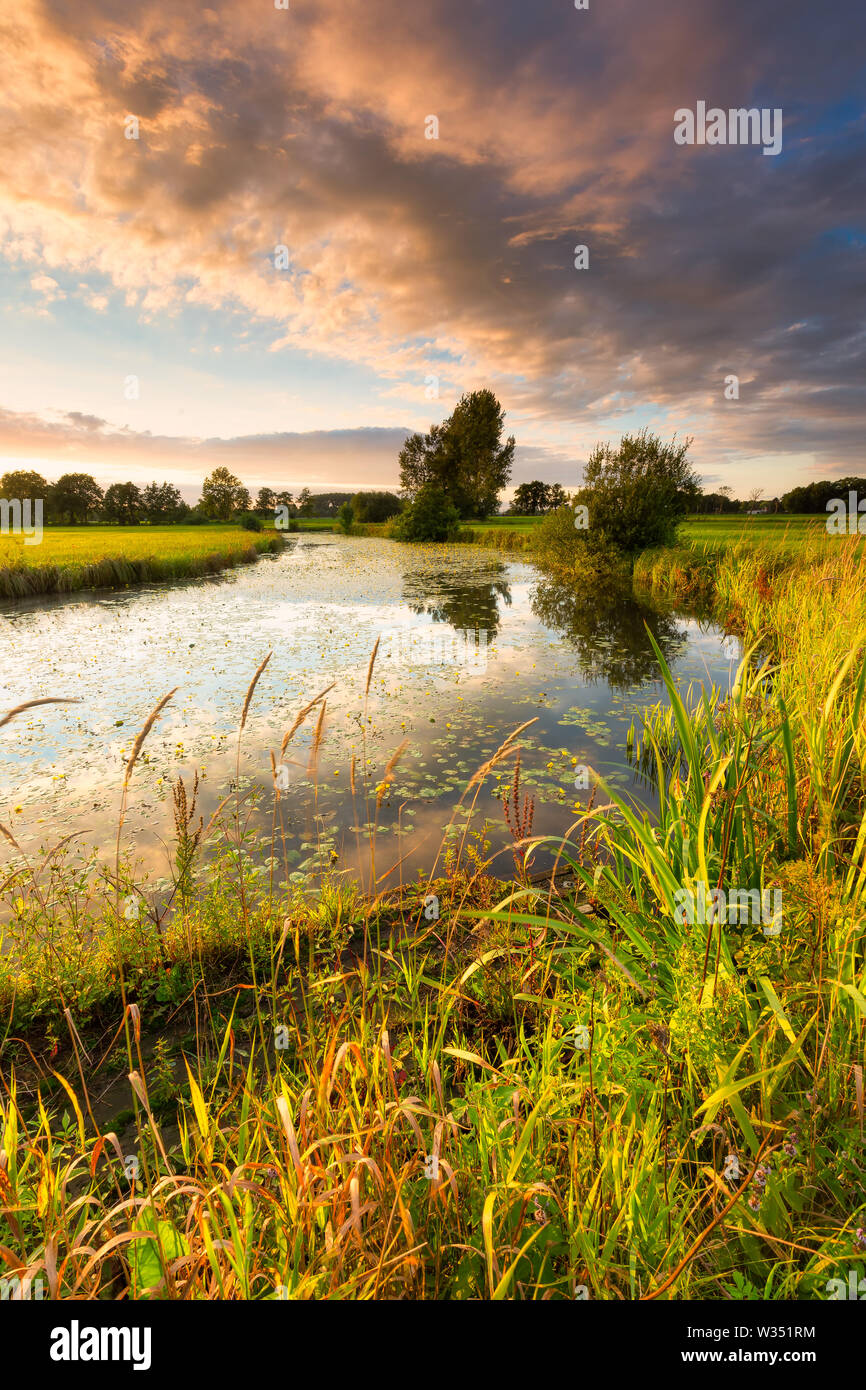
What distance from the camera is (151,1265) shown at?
58.4 inches

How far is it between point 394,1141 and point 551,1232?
59 cm

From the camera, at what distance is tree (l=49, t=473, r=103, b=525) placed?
6322cm

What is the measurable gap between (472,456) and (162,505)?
43.3 meters

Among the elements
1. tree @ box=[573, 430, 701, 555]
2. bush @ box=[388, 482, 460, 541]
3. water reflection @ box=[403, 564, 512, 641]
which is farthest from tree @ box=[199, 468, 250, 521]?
tree @ box=[573, 430, 701, 555]

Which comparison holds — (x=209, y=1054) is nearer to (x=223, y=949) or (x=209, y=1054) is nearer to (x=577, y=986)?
(x=223, y=949)

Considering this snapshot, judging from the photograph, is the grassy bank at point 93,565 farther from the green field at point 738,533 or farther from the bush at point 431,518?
the bush at point 431,518

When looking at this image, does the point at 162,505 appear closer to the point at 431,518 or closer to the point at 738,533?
the point at 431,518

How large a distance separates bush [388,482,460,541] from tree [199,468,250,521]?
46.1 meters

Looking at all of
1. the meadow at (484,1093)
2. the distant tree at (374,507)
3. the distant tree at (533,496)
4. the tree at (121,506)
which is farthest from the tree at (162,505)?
the meadow at (484,1093)

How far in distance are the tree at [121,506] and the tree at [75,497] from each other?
1.19 m

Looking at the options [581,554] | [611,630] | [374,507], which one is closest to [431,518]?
[581,554]

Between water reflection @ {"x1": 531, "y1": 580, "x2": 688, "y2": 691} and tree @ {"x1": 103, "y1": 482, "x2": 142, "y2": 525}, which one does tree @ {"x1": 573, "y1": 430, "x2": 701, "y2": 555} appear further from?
tree @ {"x1": 103, "y1": 482, "x2": 142, "y2": 525}

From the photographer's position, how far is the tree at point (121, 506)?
7069 centimetres
